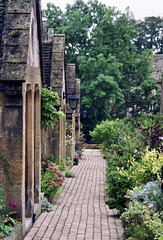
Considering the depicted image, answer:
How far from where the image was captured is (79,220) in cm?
830

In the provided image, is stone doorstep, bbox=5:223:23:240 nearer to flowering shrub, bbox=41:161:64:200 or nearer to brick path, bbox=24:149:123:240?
brick path, bbox=24:149:123:240

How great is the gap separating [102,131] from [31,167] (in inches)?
658

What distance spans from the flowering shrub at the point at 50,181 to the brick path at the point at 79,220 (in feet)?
1.30

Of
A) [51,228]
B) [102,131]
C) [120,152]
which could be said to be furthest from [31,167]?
[102,131]

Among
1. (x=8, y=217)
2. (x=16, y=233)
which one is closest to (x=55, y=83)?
(x=8, y=217)

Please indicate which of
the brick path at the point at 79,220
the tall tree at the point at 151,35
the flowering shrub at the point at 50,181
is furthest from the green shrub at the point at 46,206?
the tall tree at the point at 151,35

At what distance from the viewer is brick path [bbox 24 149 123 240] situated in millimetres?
7141

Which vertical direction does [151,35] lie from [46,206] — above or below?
above

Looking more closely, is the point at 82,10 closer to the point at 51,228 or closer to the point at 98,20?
the point at 98,20

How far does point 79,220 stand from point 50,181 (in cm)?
199

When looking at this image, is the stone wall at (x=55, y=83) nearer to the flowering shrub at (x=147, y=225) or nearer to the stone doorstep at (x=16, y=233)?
the stone doorstep at (x=16, y=233)

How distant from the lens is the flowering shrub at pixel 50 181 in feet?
32.6

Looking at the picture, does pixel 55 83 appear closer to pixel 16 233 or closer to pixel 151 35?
pixel 16 233

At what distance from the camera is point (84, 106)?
36.6 metres
